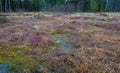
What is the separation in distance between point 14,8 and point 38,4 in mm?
5034

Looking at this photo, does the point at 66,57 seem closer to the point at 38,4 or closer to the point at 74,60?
the point at 74,60

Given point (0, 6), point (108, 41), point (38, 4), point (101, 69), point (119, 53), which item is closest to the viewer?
point (101, 69)

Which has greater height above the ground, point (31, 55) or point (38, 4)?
point (38, 4)

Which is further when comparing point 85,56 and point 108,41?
point 108,41

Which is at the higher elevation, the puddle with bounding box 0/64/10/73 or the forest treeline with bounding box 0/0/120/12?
the forest treeline with bounding box 0/0/120/12

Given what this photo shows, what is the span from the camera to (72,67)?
3531 millimetres

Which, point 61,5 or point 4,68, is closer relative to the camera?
point 4,68

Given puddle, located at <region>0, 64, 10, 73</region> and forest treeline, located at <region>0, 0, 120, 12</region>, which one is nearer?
puddle, located at <region>0, 64, 10, 73</region>

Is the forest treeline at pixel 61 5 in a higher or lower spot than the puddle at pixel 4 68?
higher

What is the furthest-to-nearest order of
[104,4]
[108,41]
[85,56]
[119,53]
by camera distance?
1. [104,4]
2. [108,41]
3. [119,53]
4. [85,56]

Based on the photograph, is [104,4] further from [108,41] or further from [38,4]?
[108,41]

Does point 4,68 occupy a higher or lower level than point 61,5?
lower

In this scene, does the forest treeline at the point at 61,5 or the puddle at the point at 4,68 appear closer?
the puddle at the point at 4,68

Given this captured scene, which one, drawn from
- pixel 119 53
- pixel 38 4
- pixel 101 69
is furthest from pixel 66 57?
pixel 38 4
